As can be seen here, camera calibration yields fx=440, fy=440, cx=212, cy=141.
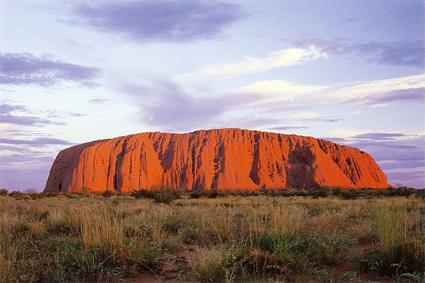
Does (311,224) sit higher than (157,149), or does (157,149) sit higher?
(157,149)

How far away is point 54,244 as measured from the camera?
328 inches

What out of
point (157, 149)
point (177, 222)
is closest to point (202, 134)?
point (157, 149)

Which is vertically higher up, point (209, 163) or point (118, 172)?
point (209, 163)

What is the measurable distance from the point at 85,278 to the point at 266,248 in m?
2.86

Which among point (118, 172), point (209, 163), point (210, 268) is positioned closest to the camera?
point (210, 268)

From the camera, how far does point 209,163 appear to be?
275 feet

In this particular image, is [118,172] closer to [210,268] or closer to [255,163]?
[255,163]

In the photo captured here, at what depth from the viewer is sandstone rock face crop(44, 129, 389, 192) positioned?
7975 centimetres

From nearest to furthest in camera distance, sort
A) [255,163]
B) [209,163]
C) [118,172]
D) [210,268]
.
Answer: [210,268] < [118,172] < [209,163] < [255,163]

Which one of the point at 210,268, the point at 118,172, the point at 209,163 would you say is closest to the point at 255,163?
the point at 209,163

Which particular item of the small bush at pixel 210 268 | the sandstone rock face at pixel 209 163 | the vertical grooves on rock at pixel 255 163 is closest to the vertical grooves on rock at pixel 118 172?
the sandstone rock face at pixel 209 163

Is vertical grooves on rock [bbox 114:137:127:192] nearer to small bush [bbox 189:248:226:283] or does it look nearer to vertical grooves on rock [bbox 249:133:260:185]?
vertical grooves on rock [bbox 249:133:260:185]

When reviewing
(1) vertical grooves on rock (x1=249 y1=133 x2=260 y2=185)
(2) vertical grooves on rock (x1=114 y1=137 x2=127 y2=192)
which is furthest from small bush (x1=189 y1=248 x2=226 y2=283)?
(2) vertical grooves on rock (x1=114 y1=137 x2=127 y2=192)

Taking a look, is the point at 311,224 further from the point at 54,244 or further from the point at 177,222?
the point at 54,244
